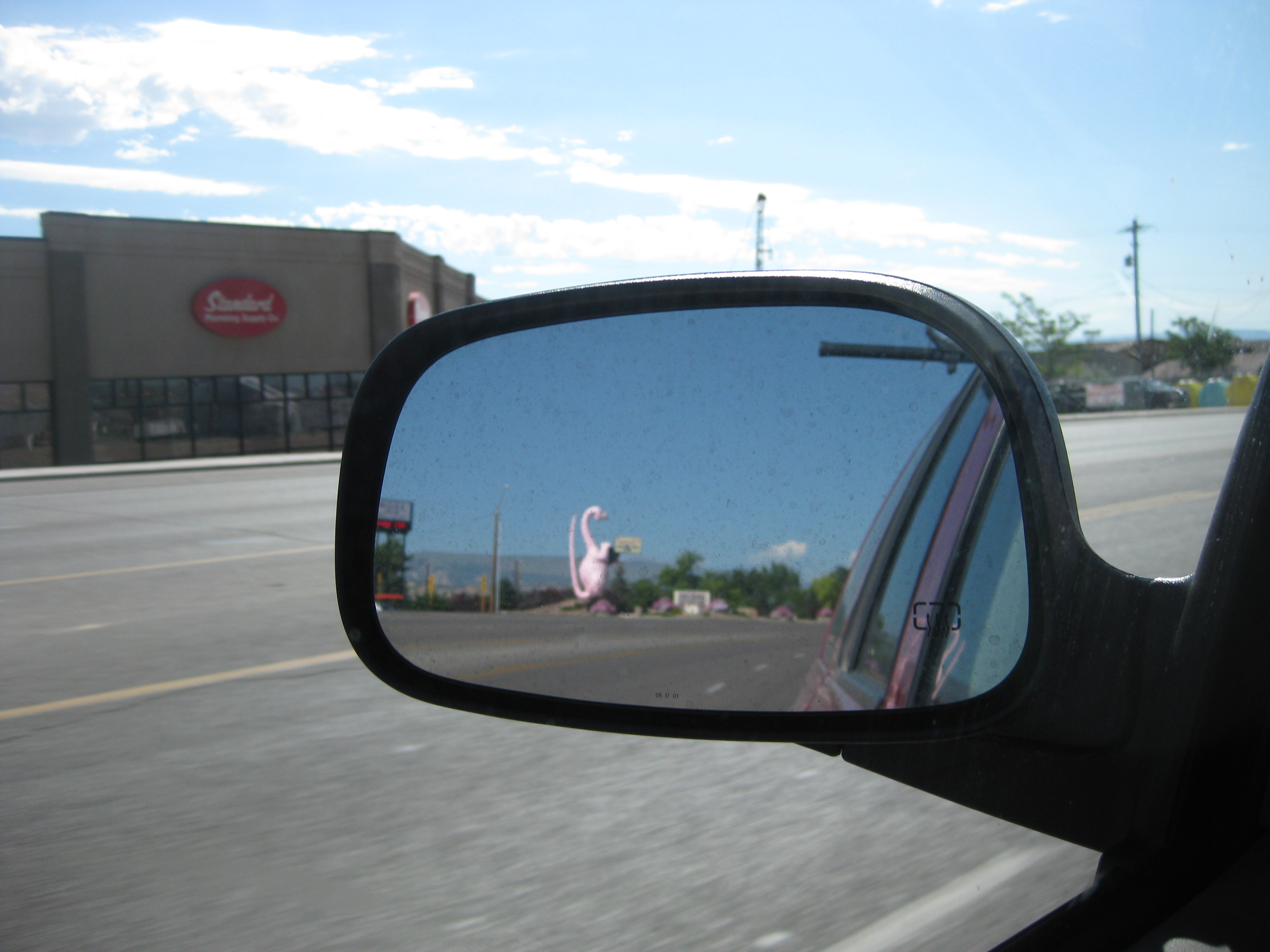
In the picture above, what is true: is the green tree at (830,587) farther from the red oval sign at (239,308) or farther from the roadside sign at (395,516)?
the red oval sign at (239,308)

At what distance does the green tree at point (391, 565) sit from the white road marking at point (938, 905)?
1.38 m

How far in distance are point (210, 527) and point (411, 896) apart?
36.0ft

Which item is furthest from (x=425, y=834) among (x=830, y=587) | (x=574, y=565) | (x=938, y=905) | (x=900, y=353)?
(x=900, y=353)

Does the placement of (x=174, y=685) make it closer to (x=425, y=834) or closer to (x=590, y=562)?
(x=425, y=834)

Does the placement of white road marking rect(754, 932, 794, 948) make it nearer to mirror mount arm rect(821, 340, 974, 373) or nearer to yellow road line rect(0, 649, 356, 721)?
mirror mount arm rect(821, 340, 974, 373)

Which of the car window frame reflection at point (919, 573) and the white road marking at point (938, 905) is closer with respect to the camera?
the car window frame reflection at point (919, 573)

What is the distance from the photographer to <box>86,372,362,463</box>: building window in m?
33.0

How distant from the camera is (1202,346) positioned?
2270 mm

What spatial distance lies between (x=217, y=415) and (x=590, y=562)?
119 feet

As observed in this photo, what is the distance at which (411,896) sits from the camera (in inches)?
110

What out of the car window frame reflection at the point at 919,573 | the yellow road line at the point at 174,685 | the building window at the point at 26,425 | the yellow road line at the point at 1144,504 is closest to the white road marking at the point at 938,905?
the car window frame reflection at the point at 919,573

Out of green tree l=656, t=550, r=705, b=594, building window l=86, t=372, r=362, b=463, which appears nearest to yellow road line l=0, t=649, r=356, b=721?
green tree l=656, t=550, r=705, b=594

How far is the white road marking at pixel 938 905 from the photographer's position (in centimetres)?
244

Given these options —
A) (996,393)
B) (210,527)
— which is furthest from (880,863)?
(210,527)
